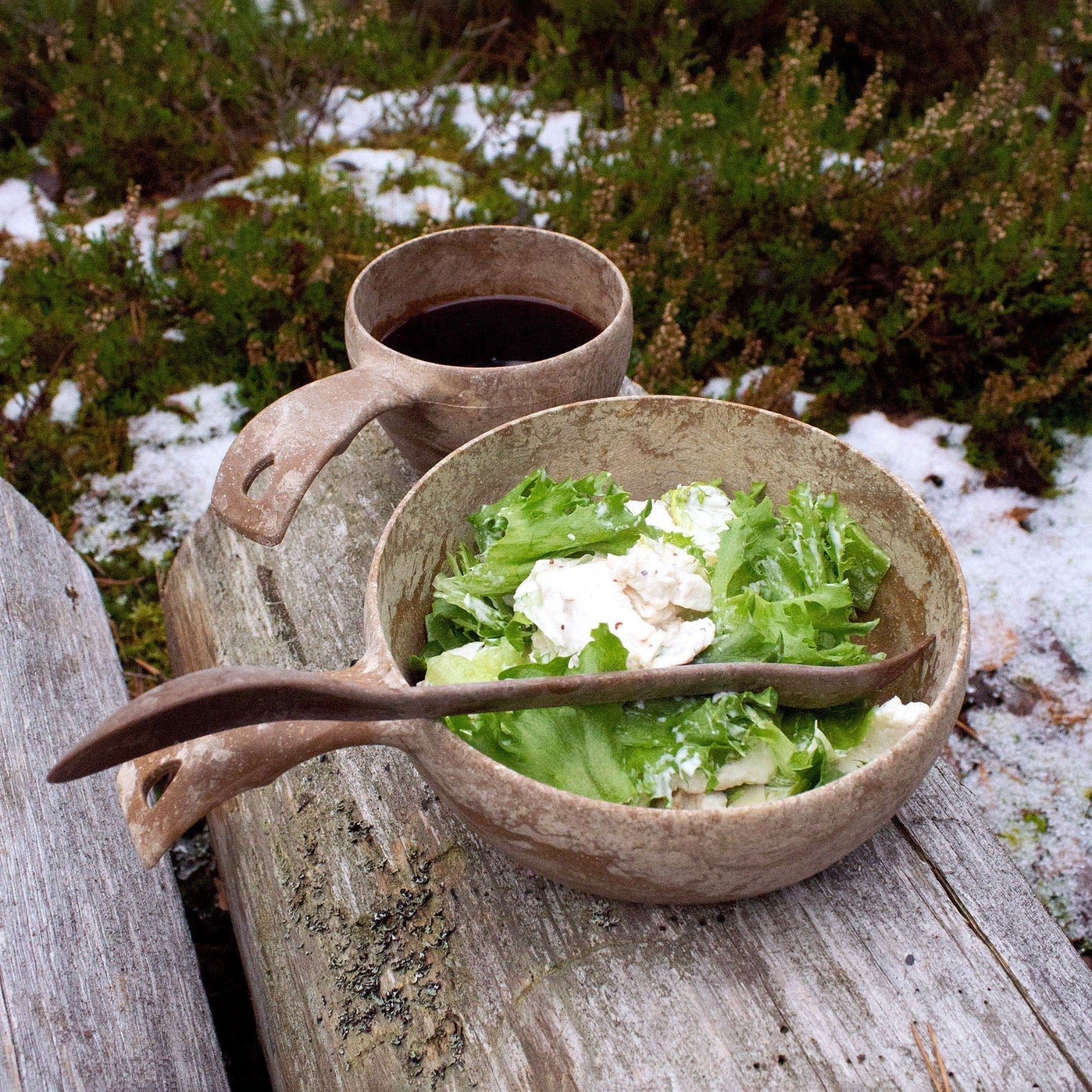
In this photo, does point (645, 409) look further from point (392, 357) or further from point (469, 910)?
point (469, 910)

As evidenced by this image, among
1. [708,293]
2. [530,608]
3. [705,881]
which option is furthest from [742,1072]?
[708,293]

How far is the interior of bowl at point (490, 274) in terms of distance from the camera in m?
1.99

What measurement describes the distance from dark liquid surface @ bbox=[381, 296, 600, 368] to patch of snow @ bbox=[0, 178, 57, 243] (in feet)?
8.86

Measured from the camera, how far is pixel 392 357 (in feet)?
5.73

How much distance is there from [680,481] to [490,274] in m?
0.74

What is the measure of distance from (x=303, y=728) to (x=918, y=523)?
0.99 metres

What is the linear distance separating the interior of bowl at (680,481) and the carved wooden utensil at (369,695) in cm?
11

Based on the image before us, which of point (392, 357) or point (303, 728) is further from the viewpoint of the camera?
point (392, 357)

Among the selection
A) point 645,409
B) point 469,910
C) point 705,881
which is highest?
point 645,409

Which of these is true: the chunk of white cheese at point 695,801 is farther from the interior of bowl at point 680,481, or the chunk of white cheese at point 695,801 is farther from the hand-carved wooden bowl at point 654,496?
the interior of bowl at point 680,481

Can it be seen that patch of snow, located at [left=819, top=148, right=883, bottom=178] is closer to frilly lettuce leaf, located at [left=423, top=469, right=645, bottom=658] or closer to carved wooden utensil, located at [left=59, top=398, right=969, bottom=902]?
carved wooden utensil, located at [left=59, top=398, right=969, bottom=902]

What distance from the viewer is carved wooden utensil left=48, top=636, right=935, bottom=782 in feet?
3.05

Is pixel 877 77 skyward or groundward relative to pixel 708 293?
skyward

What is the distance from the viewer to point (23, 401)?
329cm
